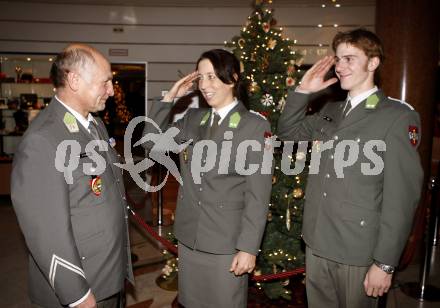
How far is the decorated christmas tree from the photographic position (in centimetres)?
343

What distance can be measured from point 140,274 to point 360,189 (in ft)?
10.3

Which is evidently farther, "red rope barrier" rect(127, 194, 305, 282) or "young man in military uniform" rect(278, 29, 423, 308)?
"red rope barrier" rect(127, 194, 305, 282)

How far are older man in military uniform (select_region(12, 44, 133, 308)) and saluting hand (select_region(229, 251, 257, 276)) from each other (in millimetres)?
618

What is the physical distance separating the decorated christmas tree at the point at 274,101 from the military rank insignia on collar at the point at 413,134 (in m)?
1.63

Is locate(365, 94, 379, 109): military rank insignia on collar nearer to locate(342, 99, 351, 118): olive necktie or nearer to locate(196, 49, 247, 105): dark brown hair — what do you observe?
locate(342, 99, 351, 118): olive necktie

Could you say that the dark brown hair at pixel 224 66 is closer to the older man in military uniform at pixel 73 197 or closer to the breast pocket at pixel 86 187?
the older man in military uniform at pixel 73 197

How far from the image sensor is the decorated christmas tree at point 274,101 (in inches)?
135

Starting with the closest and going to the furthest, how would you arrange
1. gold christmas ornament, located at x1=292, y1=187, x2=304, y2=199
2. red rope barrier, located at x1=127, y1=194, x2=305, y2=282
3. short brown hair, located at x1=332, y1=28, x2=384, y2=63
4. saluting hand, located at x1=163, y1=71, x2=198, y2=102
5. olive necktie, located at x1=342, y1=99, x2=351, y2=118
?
short brown hair, located at x1=332, y1=28, x2=384, y2=63
olive necktie, located at x1=342, y1=99, x2=351, y2=118
saluting hand, located at x1=163, y1=71, x2=198, y2=102
red rope barrier, located at x1=127, y1=194, x2=305, y2=282
gold christmas ornament, located at x1=292, y1=187, x2=304, y2=199

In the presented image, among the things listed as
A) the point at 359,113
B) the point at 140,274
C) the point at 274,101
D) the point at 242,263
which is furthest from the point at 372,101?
the point at 140,274

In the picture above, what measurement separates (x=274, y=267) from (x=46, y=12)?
27.7ft

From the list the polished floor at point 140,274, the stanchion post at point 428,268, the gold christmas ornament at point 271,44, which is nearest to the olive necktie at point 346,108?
the gold christmas ornament at point 271,44

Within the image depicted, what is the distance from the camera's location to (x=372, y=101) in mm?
1955

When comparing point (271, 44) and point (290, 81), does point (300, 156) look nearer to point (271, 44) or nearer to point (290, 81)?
point (290, 81)

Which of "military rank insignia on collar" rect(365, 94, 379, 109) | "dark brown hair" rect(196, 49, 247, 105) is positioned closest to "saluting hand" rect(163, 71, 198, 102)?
"dark brown hair" rect(196, 49, 247, 105)
